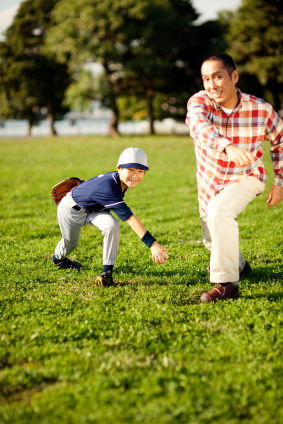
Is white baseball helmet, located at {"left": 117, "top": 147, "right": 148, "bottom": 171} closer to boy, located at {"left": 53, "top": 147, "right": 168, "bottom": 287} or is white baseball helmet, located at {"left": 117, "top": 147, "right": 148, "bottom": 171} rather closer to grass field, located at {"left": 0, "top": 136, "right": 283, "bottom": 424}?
boy, located at {"left": 53, "top": 147, "right": 168, "bottom": 287}

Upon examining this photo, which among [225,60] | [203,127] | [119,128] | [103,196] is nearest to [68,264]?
[103,196]

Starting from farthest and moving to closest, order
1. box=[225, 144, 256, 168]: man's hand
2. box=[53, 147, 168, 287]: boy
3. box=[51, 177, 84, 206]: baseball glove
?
1. box=[51, 177, 84, 206]: baseball glove
2. box=[53, 147, 168, 287]: boy
3. box=[225, 144, 256, 168]: man's hand

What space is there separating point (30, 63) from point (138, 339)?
153 ft

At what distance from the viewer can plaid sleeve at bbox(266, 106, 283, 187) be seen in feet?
12.1

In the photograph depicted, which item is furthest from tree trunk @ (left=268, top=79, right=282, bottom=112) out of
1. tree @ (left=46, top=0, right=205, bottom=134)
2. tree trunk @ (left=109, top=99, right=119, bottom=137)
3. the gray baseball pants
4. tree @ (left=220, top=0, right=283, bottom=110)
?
the gray baseball pants

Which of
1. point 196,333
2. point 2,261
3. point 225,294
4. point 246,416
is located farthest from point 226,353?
point 2,261

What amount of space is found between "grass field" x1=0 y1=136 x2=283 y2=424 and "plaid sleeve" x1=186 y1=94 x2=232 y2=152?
1465 mm

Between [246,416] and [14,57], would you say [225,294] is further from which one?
[14,57]

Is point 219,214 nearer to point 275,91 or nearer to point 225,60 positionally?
point 225,60

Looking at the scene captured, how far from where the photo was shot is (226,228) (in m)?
3.48

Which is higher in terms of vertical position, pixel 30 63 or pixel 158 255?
pixel 30 63

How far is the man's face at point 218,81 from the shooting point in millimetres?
3412

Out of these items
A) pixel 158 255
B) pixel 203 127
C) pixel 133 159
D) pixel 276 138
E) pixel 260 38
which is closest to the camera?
pixel 203 127

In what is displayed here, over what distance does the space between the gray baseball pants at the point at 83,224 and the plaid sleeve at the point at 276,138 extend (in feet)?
5.59
